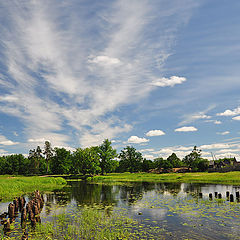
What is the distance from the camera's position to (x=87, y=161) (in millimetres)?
81812

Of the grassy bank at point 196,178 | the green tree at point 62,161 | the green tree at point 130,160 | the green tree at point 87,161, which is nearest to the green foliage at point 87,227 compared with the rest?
the grassy bank at point 196,178

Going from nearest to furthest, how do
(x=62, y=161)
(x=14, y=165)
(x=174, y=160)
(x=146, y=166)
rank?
(x=62, y=161)
(x=14, y=165)
(x=174, y=160)
(x=146, y=166)

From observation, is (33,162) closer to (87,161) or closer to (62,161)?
(62,161)

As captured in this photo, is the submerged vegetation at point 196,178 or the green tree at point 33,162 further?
the green tree at point 33,162

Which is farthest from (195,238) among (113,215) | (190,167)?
(190,167)

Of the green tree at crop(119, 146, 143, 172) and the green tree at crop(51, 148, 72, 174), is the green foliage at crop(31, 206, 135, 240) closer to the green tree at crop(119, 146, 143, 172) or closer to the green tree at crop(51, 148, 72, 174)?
the green tree at crop(51, 148, 72, 174)

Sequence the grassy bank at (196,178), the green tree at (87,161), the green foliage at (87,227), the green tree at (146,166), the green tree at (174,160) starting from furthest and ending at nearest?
1. the green tree at (146,166)
2. the green tree at (174,160)
3. the green tree at (87,161)
4. the grassy bank at (196,178)
5. the green foliage at (87,227)

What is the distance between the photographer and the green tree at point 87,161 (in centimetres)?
8106

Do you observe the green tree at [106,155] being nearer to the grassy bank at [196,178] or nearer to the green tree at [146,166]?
the grassy bank at [196,178]

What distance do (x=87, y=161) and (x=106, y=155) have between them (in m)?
10.1

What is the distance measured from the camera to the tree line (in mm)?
84812

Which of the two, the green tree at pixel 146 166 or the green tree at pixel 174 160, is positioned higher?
the green tree at pixel 174 160

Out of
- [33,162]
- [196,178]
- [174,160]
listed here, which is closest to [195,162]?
[174,160]

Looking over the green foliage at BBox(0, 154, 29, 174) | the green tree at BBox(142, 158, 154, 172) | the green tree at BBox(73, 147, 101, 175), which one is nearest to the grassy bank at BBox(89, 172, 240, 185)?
the green tree at BBox(73, 147, 101, 175)
